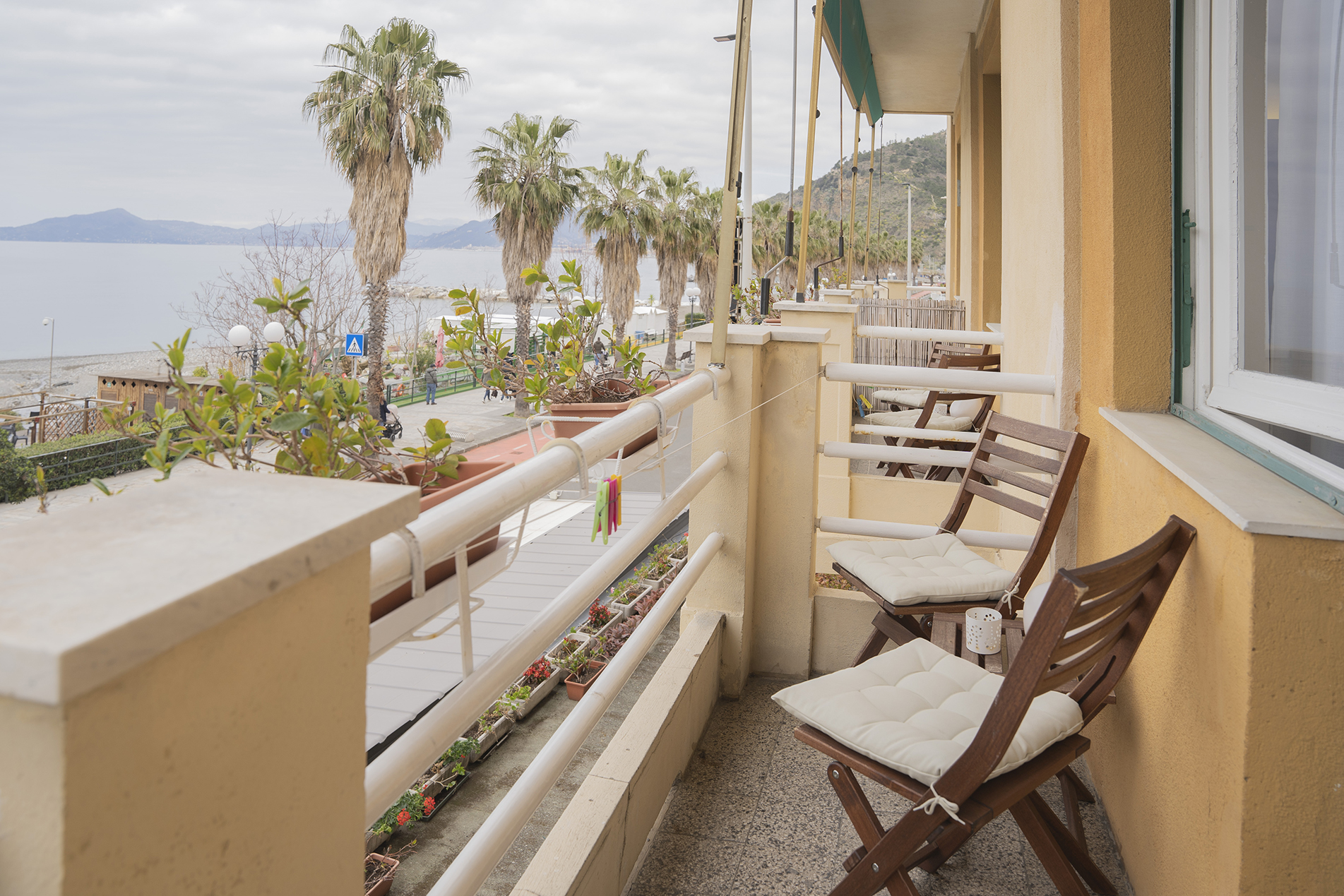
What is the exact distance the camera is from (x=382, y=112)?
20.6 meters

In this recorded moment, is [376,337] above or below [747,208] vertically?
above

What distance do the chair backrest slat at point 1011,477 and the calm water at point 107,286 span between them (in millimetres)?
60755

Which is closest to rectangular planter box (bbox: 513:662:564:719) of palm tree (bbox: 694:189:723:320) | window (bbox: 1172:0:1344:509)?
window (bbox: 1172:0:1344:509)

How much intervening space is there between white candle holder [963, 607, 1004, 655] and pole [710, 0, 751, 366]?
959mm

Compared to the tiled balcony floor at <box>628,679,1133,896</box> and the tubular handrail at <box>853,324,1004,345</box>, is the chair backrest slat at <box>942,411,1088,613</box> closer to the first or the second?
the tiled balcony floor at <box>628,679,1133,896</box>

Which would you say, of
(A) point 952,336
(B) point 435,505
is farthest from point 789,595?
(A) point 952,336

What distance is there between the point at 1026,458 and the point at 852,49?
655 cm

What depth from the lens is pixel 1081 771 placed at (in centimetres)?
219

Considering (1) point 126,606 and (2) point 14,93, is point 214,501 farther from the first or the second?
(2) point 14,93

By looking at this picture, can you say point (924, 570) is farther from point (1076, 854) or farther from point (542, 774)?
point (542, 774)

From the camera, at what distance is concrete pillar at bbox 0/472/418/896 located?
0.46 m

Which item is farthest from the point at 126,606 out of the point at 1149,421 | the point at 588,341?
the point at 588,341

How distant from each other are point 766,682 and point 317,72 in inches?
1058

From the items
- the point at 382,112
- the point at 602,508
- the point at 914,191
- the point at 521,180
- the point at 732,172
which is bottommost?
the point at 602,508
